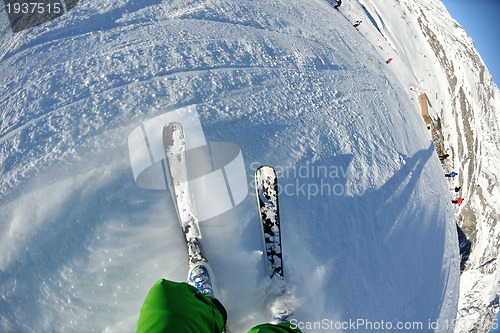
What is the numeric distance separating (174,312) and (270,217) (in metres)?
1.69

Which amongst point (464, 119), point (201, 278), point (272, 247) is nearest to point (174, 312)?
point (201, 278)

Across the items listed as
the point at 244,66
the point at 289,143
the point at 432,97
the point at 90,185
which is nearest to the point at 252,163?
the point at 289,143

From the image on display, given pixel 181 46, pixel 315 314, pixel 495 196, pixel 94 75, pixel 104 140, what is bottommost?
pixel 495 196

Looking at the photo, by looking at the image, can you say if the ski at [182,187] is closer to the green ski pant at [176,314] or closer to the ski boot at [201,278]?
the ski boot at [201,278]

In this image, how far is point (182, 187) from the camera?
311 cm

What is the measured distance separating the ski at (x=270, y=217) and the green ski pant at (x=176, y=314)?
3.47ft

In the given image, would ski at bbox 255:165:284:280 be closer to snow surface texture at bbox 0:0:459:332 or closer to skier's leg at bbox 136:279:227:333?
snow surface texture at bbox 0:0:459:332

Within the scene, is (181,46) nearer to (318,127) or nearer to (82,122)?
(82,122)

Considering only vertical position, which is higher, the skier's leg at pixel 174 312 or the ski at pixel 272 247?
the skier's leg at pixel 174 312

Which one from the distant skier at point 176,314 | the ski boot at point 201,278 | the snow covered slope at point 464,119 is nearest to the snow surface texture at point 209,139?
the ski boot at point 201,278

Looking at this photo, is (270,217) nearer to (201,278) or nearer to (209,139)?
(201,278)

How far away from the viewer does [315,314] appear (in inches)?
123

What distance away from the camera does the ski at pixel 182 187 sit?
292 cm

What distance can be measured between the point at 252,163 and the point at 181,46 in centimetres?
185
